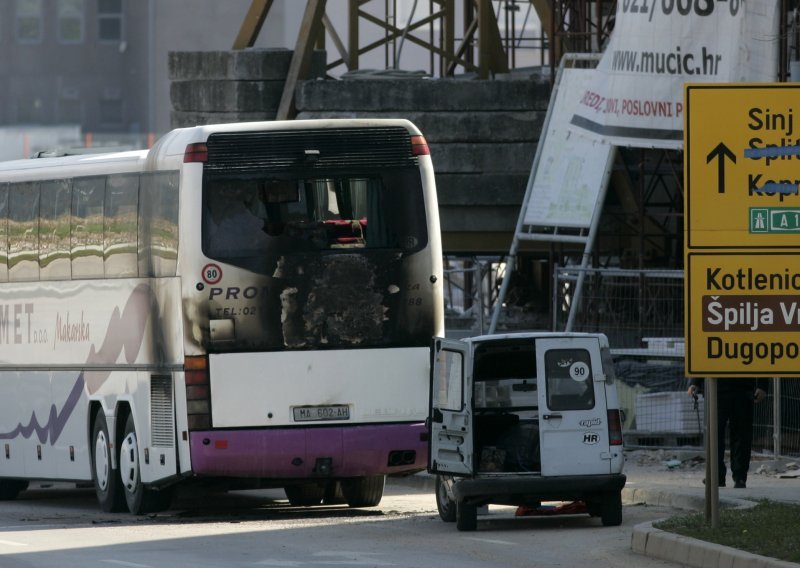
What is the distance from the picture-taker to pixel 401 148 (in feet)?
57.2

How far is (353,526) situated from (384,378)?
1.68m

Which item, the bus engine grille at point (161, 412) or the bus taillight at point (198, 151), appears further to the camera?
the bus engine grille at point (161, 412)

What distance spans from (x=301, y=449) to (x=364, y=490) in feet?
5.53

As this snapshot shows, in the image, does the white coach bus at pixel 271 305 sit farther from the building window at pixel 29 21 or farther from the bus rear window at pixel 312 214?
the building window at pixel 29 21

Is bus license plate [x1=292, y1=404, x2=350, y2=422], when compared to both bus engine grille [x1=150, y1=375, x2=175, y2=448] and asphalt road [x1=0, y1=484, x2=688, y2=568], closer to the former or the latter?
asphalt road [x1=0, y1=484, x2=688, y2=568]

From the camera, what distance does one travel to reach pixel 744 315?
13.6 meters

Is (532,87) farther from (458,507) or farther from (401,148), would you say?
(458,507)

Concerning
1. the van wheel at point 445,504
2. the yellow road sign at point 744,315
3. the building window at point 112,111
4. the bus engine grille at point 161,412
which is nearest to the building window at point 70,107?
the building window at point 112,111

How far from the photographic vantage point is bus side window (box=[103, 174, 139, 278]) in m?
17.9

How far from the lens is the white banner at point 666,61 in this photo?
23.0 m

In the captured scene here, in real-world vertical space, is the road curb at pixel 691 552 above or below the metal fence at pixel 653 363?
below

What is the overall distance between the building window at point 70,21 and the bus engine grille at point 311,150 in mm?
80061

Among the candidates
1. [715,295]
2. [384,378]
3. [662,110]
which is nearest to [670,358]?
[662,110]

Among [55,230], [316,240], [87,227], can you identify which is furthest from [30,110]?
[316,240]
